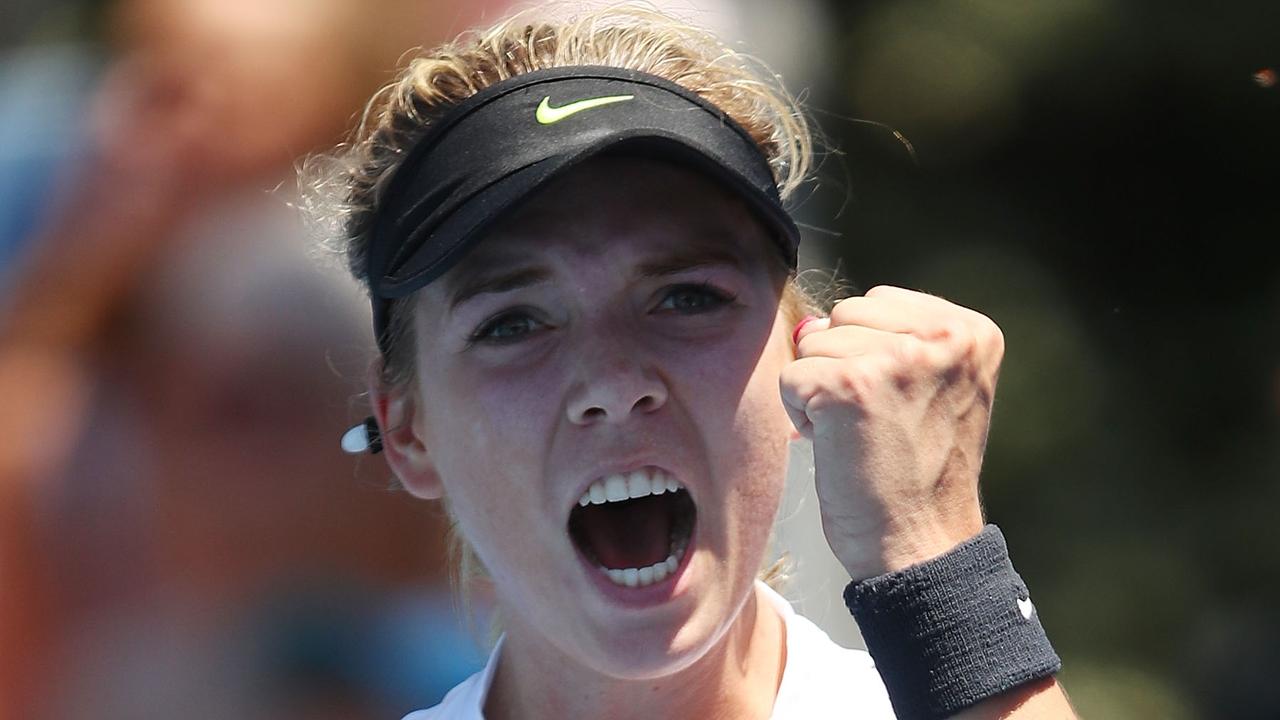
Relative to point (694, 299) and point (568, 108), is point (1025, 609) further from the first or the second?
point (568, 108)

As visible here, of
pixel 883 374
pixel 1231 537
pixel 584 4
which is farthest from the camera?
pixel 1231 537

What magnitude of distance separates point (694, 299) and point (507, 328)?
0.70 ft

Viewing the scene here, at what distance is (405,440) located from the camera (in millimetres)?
1858

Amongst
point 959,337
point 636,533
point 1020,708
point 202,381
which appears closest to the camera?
point 1020,708

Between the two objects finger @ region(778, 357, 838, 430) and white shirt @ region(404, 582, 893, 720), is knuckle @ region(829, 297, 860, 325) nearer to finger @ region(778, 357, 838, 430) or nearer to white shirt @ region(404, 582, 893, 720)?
finger @ region(778, 357, 838, 430)

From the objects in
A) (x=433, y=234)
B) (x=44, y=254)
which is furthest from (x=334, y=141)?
(x=433, y=234)

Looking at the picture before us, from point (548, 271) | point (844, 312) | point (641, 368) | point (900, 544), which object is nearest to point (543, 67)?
point (548, 271)

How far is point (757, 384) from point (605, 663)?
1.16 feet

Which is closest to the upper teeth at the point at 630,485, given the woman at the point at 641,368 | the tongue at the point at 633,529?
the woman at the point at 641,368

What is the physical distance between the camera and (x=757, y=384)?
1622 millimetres

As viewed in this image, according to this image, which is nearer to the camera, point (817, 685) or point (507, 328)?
Answer: point (507, 328)

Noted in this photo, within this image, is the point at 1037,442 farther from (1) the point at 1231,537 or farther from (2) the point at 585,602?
(2) the point at 585,602

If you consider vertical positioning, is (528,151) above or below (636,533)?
above

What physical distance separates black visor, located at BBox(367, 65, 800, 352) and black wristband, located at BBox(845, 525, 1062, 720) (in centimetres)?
46
